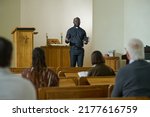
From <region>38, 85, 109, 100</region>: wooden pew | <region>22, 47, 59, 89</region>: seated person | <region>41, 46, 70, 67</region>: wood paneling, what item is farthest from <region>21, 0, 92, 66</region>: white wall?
<region>38, 85, 109, 100</region>: wooden pew

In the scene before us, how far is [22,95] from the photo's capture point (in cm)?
204

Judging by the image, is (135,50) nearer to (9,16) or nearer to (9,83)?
(9,83)

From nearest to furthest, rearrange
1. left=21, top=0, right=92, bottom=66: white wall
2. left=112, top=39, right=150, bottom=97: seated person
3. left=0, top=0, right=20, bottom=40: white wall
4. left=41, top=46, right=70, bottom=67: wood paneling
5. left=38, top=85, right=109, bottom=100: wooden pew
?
left=38, top=85, right=109, bottom=100: wooden pew → left=112, top=39, right=150, bottom=97: seated person → left=41, top=46, right=70, bottom=67: wood paneling → left=0, top=0, right=20, bottom=40: white wall → left=21, top=0, right=92, bottom=66: white wall

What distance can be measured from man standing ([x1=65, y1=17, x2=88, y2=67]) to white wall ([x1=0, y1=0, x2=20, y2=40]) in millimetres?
3299

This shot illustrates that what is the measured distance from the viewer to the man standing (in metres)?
8.00

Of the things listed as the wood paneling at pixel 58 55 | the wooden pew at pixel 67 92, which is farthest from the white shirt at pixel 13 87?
the wood paneling at pixel 58 55

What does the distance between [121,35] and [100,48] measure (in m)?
0.77

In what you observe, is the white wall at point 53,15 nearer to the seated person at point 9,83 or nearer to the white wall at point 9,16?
the white wall at point 9,16

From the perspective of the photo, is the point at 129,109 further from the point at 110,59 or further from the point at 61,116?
the point at 110,59

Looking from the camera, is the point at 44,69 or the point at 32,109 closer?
the point at 32,109

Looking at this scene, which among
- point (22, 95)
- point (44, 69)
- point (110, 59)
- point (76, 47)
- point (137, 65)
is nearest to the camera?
point (22, 95)

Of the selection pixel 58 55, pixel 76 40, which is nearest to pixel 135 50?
pixel 76 40

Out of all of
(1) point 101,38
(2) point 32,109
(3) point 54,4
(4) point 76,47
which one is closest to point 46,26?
(3) point 54,4

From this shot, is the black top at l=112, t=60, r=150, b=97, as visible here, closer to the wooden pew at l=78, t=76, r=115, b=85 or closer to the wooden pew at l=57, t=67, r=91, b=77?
the wooden pew at l=78, t=76, r=115, b=85
